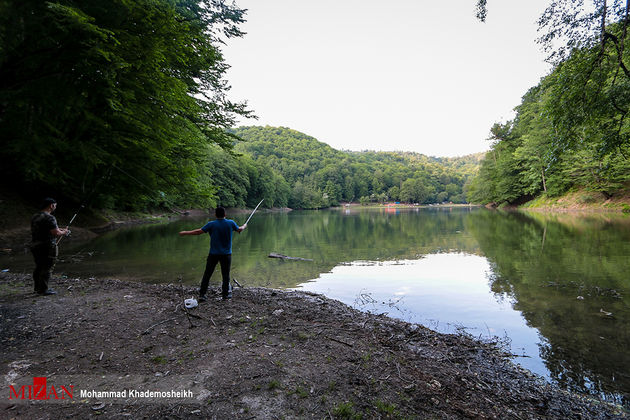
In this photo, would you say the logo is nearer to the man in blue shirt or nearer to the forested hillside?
the man in blue shirt

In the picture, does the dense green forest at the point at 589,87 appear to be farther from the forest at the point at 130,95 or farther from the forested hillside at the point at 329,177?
the forested hillside at the point at 329,177

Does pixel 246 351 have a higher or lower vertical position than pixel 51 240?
lower

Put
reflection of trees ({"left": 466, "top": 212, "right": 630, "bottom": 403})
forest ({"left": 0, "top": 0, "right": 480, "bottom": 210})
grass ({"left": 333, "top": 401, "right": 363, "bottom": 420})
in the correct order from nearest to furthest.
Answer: grass ({"left": 333, "top": 401, "right": 363, "bottom": 420}) → reflection of trees ({"left": 466, "top": 212, "right": 630, "bottom": 403}) → forest ({"left": 0, "top": 0, "right": 480, "bottom": 210})

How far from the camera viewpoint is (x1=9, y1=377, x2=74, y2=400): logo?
315 centimetres

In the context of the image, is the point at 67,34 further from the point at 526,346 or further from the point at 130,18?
the point at 526,346

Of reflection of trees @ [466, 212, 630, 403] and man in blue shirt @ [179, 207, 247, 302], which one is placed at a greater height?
man in blue shirt @ [179, 207, 247, 302]

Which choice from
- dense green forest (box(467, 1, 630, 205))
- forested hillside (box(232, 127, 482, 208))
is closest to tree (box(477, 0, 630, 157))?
dense green forest (box(467, 1, 630, 205))

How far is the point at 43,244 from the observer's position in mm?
6809

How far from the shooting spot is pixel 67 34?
5.89 meters

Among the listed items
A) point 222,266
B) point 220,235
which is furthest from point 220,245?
point 222,266

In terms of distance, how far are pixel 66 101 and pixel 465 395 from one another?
853 centimetres

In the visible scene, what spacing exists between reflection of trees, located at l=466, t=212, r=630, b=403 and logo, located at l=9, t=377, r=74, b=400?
628 cm

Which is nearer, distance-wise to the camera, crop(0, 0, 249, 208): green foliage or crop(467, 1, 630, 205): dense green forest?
crop(0, 0, 249, 208): green foliage

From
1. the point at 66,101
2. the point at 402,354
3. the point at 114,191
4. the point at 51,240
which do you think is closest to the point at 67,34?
the point at 66,101
